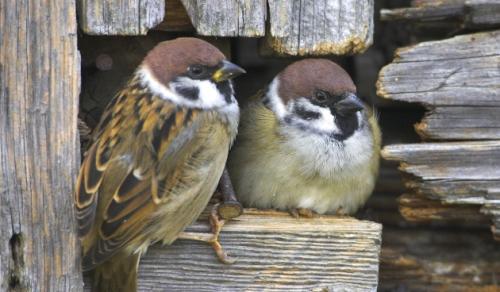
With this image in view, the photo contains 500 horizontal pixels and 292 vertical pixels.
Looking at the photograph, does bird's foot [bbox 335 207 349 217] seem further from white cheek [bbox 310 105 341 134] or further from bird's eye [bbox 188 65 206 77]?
bird's eye [bbox 188 65 206 77]

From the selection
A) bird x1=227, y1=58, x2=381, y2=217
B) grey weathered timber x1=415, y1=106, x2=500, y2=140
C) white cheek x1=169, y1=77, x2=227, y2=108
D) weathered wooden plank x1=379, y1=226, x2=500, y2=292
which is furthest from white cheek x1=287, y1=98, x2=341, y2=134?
weathered wooden plank x1=379, y1=226, x2=500, y2=292

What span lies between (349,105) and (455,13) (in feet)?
1.68

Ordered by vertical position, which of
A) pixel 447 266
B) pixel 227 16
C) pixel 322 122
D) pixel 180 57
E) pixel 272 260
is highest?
pixel 227 16

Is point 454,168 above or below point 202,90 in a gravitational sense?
below

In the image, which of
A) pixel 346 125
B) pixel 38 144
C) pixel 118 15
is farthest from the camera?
pixel 346 125

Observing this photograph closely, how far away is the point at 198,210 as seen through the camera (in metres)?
3.10

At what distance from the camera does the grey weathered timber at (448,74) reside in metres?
3.43

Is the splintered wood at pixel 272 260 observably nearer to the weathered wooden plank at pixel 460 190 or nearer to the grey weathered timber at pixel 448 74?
the weathered wooden plank at pixel 460 190

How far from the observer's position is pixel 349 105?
11.2 ft

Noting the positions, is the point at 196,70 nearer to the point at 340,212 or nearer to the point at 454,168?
the point at 340,212

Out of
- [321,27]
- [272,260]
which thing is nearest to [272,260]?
[272,260]

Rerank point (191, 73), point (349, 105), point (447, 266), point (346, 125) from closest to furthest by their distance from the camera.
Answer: point (191, 73)
point (349, 105)
point (346, 125)
point (447, 266)

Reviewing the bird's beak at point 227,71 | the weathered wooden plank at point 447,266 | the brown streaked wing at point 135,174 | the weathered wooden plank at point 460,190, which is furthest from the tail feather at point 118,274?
the weathered wooden plank at point 447,266

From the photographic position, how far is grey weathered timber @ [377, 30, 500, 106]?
343cm
